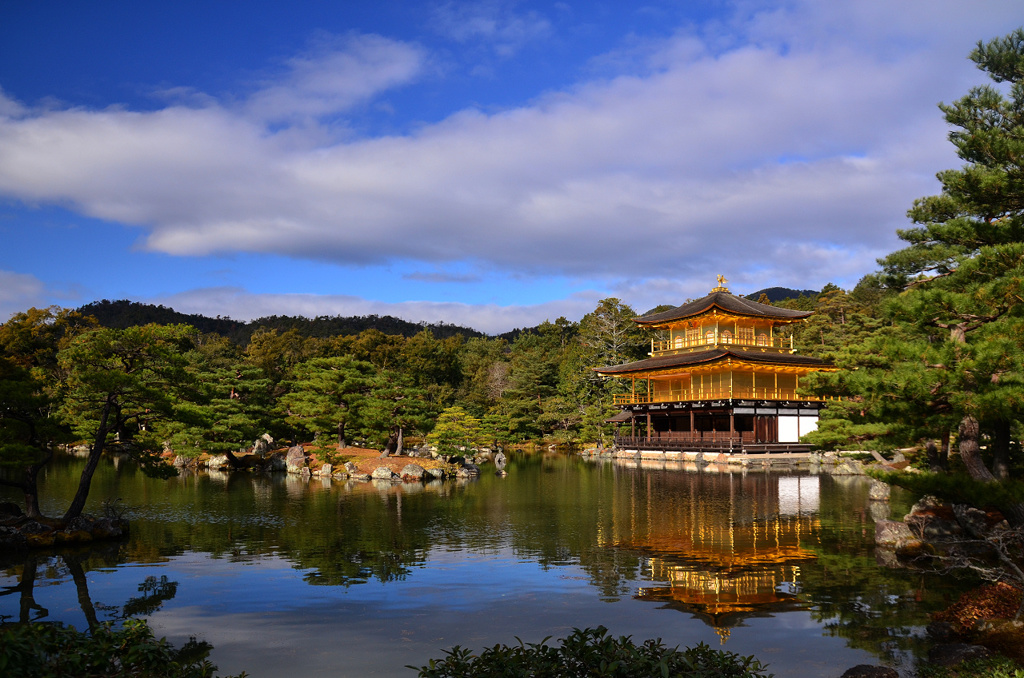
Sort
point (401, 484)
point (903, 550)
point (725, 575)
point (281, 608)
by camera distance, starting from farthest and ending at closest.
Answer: point (401, 484) < point (903, 550) < point (725, 575) < point (281, 608)

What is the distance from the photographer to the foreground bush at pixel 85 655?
5.01 m

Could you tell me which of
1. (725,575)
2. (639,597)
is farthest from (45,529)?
(725,575)

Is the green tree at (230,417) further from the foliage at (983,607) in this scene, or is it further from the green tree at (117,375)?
the foliage at (983,607)

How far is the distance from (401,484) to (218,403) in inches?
489

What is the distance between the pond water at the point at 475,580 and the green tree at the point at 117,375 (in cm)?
260

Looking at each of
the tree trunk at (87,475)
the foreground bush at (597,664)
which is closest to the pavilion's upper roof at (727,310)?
the tree trunk at (87,475)

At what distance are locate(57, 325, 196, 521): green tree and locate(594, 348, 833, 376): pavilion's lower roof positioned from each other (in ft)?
98.6

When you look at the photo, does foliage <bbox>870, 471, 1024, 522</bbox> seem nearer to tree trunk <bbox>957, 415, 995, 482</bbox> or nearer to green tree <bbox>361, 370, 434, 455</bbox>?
tree trunk <bbox>957, 415, 995, 482</bbox>

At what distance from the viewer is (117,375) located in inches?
567

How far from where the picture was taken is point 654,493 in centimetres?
2448

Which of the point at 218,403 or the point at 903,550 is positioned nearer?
the point at 903,550

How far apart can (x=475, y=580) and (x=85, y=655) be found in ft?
23.8

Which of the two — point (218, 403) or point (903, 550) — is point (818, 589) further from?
point (218, 403)

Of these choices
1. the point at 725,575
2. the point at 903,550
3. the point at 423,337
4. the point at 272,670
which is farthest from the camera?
the point at 423,337
